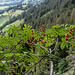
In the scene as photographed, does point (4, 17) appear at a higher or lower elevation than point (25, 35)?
higher

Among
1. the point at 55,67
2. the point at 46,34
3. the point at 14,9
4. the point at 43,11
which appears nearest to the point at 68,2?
the point at 43,11

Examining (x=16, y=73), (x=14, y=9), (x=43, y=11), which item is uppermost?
(x=14, y=9)

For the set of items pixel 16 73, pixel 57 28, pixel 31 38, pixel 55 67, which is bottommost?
pixel 55 67

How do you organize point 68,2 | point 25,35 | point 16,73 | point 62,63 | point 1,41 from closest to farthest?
point 16,73, point 1,41, point 25,35, point 62,63, point 68,2

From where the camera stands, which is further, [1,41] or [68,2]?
[68,2]

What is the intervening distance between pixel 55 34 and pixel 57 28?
0.24 m

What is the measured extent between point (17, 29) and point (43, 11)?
434 ft

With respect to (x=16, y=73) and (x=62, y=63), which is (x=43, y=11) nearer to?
(x=62, y=63)

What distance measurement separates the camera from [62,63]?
28.5 m

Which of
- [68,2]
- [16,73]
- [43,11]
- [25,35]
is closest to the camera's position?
[16,73]

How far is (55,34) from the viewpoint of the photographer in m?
3.21

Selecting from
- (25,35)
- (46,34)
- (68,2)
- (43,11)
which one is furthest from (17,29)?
(43,11)

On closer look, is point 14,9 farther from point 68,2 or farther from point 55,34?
point 55,34

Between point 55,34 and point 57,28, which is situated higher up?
point 57,28
